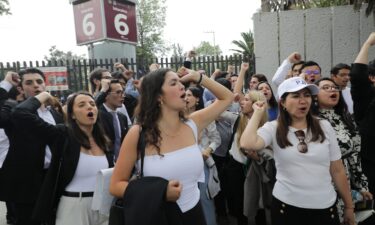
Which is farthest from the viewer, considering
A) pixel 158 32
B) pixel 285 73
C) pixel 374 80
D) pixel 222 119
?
pixel 158 32

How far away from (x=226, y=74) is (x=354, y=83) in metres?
4.25

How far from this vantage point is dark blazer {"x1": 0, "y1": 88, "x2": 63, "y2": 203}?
323 centimetres

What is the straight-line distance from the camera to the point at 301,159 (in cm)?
240

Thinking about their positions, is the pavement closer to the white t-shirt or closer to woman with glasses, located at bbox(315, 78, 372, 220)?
the white t-shirt

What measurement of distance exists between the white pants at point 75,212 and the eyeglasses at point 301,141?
168 centimetres

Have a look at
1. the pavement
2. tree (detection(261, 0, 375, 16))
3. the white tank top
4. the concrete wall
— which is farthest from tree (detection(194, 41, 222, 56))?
the white tank top

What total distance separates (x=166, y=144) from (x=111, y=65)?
713 cm

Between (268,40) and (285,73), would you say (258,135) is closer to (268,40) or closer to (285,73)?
(285,73)

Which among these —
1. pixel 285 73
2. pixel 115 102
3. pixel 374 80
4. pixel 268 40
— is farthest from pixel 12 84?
pixel 268 40

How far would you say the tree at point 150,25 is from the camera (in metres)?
33.7

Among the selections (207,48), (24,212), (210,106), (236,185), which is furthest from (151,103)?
(207,48)

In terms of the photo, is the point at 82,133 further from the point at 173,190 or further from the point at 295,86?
the point at 295,86

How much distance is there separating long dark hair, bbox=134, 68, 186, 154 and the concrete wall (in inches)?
260

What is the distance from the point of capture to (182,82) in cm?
229
